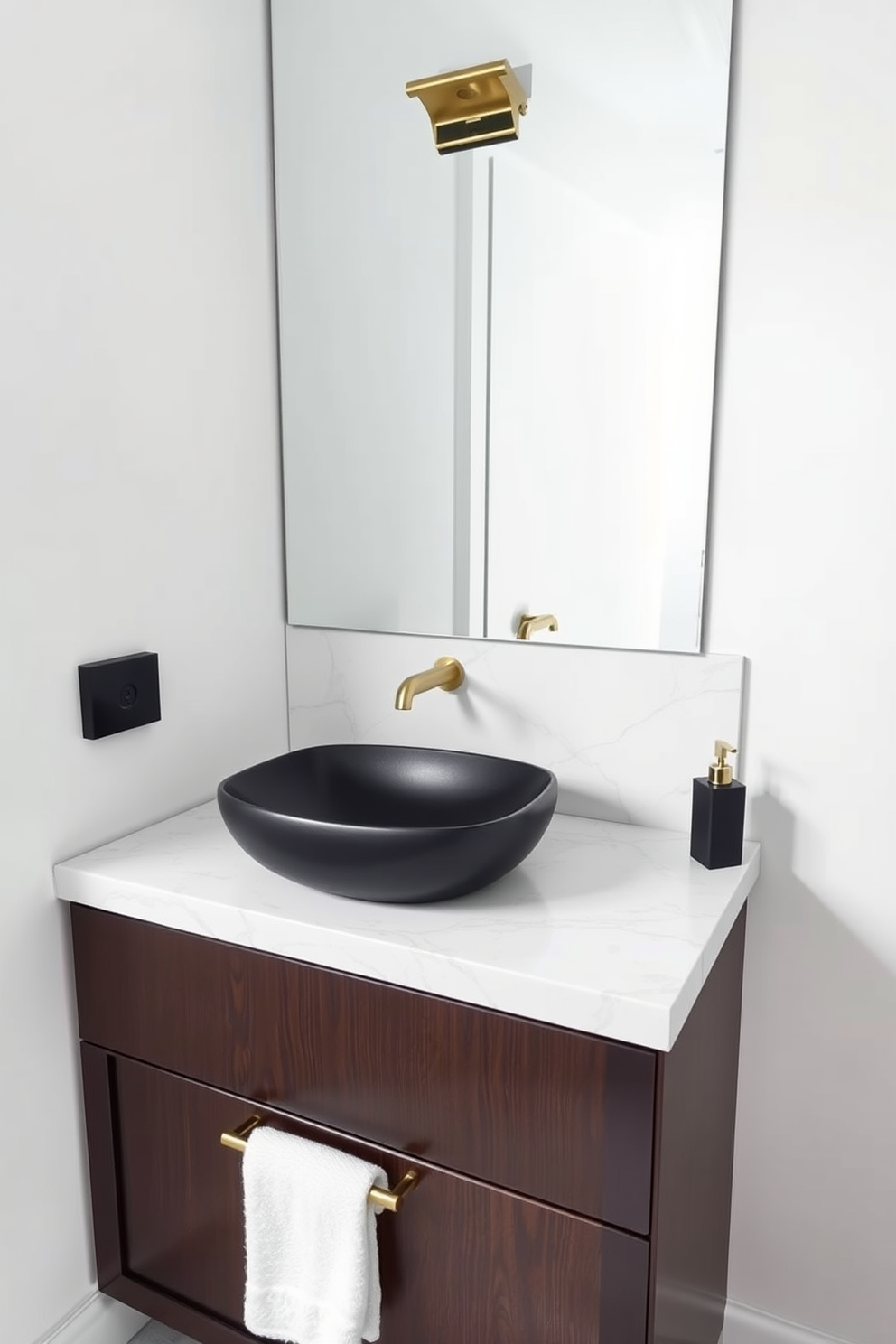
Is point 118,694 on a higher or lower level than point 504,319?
lower

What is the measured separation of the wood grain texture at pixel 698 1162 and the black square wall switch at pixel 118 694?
0.85 m

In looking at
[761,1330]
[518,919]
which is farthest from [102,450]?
[761,1330]

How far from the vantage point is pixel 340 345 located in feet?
5.26

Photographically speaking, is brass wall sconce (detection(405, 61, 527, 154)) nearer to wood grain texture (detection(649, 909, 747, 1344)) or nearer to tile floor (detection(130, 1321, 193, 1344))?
wood grain texture (detection(649, 909, 747, 1344))

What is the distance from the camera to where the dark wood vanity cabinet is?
1.03 m

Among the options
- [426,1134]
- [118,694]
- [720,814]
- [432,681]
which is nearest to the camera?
[426,1134]

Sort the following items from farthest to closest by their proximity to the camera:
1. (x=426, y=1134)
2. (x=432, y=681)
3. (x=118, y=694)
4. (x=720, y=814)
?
(x=432, y=681) < (x=118, y=694) < (x=720, y=814) < (x=426, y=1134)

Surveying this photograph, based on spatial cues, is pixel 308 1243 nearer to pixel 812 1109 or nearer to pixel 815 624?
pixel 812 1109

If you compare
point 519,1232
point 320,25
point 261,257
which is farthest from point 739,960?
point 320,25

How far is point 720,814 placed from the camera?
1.27 m

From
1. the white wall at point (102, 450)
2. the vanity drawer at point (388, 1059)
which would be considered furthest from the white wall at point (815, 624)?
the white wall at point (102, 450)

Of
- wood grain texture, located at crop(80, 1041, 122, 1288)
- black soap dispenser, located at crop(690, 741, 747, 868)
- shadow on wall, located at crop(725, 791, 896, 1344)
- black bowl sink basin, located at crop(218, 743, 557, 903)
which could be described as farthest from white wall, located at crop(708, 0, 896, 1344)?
wood grain texture, located at crop(80, 1041, 122, 1288)

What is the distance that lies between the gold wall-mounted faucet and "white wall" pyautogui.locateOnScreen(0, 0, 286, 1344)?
0.47 m

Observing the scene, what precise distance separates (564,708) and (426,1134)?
0.63m
